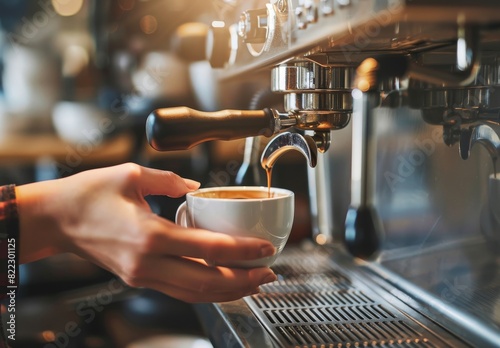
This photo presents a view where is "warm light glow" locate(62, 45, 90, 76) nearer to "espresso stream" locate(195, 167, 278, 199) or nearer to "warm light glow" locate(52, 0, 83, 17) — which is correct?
"warm light glow" locate(52, 0, 83, 17)

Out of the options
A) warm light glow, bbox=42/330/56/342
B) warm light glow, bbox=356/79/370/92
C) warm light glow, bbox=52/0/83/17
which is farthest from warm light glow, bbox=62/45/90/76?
warm light glow, bbox=356/79/370/92

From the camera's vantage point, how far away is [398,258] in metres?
0.73

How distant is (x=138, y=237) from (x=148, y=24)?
1447 mm

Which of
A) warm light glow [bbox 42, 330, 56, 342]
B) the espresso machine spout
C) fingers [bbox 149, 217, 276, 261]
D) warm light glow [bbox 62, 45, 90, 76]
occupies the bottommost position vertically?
warm light glow [bbox 42, 330, 56, 342]

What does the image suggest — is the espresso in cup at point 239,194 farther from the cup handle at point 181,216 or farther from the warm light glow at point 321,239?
the warm light glow at point 321,239

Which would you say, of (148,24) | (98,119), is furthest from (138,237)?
(148,24)

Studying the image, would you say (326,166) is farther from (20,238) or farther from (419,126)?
(20,238)

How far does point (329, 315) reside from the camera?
2.00 ft

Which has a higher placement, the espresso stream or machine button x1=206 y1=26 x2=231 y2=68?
machine button x1=206 y1=26 x2=231 y2=68

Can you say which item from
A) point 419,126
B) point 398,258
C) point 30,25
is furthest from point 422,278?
point 30,25

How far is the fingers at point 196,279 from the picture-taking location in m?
0.47

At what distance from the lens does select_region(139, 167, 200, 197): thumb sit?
51 cm

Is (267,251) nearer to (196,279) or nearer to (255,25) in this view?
(196,279)

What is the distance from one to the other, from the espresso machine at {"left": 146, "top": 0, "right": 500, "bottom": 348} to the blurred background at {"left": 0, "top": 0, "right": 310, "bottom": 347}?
0.17 m
